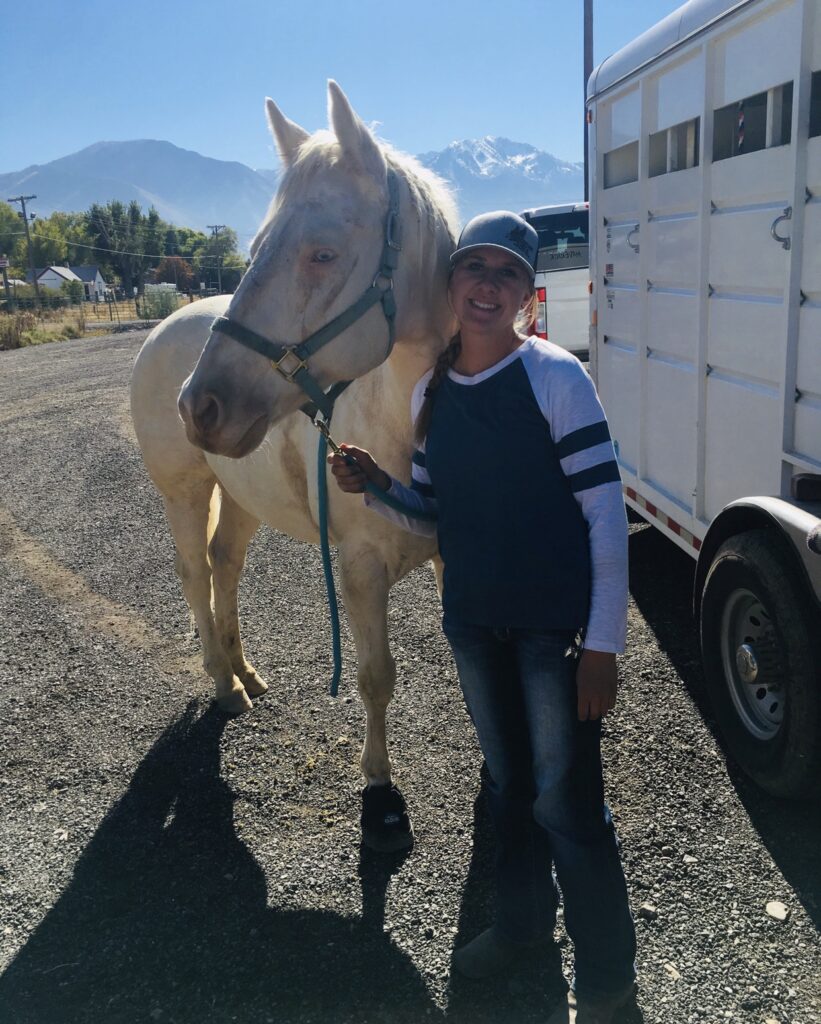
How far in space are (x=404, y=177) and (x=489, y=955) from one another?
7.05 feet

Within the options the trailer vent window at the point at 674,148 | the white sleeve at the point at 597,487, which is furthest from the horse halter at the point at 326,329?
the trailer vent window at the point at 674,148

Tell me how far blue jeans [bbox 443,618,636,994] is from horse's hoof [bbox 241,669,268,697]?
207 cm

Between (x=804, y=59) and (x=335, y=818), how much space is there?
3.04 m

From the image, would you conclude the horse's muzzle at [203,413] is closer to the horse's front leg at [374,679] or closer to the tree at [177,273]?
the horse's front leg at [374,679]

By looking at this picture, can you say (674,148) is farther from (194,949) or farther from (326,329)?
(194,949)

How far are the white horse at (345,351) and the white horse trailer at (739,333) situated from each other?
48.0 inches

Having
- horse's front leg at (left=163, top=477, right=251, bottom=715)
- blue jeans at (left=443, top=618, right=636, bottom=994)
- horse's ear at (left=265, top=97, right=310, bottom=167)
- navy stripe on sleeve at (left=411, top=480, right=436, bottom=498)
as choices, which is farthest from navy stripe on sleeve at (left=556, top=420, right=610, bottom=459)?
horse's front leg at (left=163, top=477, right=251, bottom=715)

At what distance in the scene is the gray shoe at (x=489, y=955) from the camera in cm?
214

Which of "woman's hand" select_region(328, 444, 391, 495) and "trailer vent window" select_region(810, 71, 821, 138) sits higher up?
"trailer vent window" select_region(810, 71, 821, 138)

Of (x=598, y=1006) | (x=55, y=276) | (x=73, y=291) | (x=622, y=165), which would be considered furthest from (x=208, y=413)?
(x=55, y=276)

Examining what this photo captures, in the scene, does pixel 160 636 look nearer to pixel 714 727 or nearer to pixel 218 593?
pixel 218 593

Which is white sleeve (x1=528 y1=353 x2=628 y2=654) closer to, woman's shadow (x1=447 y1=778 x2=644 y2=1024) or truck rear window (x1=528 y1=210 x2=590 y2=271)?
woman's shadow (x1=447 y1=778 x2=644 y2=1024)

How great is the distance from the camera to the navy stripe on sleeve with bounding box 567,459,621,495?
1.71m

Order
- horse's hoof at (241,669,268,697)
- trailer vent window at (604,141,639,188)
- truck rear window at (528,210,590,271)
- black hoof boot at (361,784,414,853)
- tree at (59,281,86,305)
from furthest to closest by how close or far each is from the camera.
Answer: tree at (59,281,86,305)
truck rear window at (528,210,590,271)
trailer vent window at (604,141,639,188)
horse's hoof at (241,669,268,697)
black hoof boot at (361,784,414,853)
